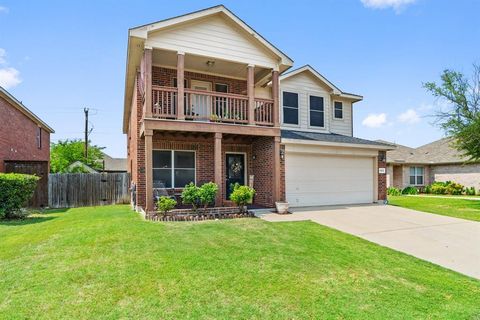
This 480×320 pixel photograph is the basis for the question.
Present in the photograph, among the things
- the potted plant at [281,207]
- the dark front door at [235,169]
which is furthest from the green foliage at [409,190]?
the potted plant at [281,207]

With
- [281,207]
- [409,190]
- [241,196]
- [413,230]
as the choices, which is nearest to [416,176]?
[409,190]

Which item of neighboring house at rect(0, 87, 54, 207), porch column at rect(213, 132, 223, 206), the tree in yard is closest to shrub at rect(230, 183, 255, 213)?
porch column at rect(213, 132, 223, 206)

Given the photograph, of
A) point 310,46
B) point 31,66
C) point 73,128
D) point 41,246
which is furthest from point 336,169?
point 73,128

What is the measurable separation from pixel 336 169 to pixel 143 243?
9707 mm

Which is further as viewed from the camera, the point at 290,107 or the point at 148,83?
the point at 290,107

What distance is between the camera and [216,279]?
429 cm

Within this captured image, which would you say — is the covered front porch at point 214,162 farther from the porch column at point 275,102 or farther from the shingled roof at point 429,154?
the shingled roof at point 429,154

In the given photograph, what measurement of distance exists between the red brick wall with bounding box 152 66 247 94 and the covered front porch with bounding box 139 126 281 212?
216 cm

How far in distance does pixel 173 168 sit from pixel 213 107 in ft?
9.71

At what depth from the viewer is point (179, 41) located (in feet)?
31.9

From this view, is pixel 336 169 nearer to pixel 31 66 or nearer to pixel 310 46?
pixel 310 46

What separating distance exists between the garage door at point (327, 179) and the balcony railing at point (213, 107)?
2.18 m

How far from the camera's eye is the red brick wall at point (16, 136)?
528 inches

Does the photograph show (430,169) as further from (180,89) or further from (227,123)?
(180,89)
